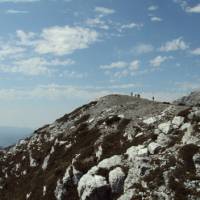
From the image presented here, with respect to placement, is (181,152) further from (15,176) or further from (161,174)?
(15,176)

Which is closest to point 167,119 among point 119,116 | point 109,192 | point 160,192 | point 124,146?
point 124,146

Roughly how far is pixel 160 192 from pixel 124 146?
13.4 metres

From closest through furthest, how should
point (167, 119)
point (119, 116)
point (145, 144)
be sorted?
point (145, 144), point (167, 119), point (119, 116)

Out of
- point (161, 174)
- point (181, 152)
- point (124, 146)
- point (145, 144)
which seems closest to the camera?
point (161, 174)

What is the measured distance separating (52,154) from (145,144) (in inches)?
820

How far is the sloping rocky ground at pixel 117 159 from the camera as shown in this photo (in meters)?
28.9

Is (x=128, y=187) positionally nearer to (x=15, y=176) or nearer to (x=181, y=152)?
(x=181, y=152)

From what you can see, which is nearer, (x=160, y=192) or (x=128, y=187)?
(x=160, y=192)

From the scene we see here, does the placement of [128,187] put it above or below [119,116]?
below

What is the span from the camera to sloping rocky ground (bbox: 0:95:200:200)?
1137 inches

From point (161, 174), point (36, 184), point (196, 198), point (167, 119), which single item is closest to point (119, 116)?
point (167, 119)

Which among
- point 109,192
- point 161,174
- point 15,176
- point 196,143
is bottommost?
point 15,176

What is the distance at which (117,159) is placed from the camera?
36.1 m

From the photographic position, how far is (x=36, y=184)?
46031mm
